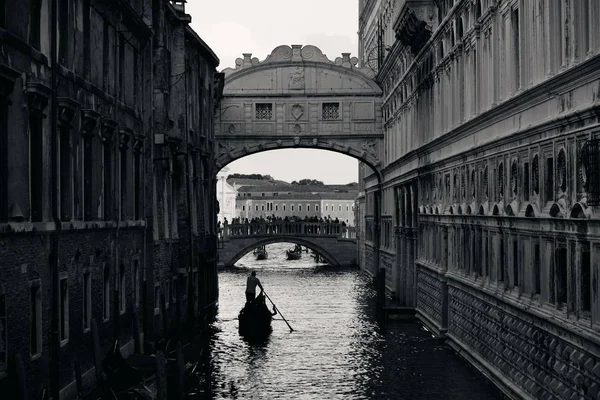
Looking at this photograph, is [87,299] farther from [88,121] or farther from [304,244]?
[304,244]

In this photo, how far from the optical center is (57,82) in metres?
13.9

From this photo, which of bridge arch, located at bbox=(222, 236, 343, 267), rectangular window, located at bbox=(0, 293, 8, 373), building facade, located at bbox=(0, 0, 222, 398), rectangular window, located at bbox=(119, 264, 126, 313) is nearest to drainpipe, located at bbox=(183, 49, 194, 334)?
building facade, located at bbox=(0, 0, 222, 398)

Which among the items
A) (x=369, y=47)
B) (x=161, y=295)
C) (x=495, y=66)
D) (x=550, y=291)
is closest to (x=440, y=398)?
(x=550, y=291)

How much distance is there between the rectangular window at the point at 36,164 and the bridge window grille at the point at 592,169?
20.8 feet

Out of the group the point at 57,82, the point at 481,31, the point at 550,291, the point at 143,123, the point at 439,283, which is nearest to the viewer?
the point at 550,291

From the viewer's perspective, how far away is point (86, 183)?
15.9 m

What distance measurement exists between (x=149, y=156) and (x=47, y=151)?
8091 millimetres

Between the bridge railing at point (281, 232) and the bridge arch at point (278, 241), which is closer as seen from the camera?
the bridge arch at point (278, 241)

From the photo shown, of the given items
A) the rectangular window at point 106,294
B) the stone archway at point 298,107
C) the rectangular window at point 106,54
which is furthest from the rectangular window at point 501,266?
the stone archway at point 298,107

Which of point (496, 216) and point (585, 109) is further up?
point (585, 109)

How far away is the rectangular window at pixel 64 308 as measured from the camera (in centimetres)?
1416

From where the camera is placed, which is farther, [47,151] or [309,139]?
[309,139]

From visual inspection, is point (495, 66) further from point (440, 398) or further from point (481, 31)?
point (440, 398)

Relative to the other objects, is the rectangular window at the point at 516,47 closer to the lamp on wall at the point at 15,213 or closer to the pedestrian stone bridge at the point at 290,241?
the lamp on wall at the point at 15,213
